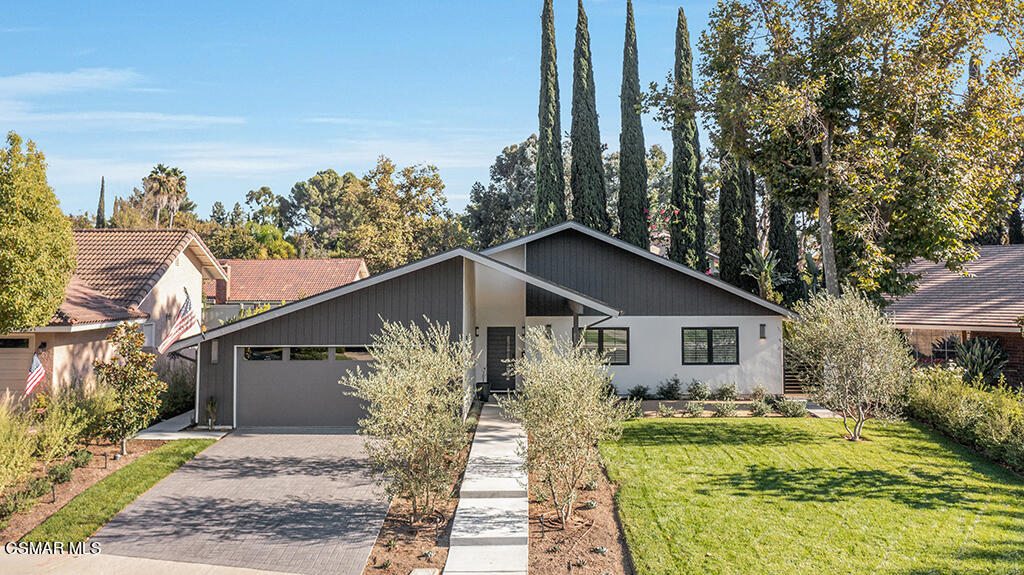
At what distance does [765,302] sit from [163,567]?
54.5 feet

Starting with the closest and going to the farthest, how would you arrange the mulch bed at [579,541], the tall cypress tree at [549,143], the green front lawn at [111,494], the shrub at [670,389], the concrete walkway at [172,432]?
the mulch bed at [579,541], the green front lawn at [111,494], the concrete walkway at [172,432], the shrub at [670,389], the tall cypress tree at [549,143]

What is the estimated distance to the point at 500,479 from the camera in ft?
34.6

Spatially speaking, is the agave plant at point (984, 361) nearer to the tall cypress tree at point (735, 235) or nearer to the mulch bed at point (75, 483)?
the tall cypress tree at point (735, 235)

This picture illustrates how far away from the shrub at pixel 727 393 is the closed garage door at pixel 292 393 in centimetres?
1064

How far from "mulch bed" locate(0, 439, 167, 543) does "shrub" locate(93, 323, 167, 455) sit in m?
0.34

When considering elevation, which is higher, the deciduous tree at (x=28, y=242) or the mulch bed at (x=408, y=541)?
the deciduous tree at (x=28, y=242)

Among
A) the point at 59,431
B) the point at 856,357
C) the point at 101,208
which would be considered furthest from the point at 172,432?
the point at 101,208

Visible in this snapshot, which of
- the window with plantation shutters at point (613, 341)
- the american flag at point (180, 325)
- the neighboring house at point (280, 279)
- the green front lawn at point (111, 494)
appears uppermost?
the neighboring house at point (280, 279)

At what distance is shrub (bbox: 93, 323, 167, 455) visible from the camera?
1223 cm

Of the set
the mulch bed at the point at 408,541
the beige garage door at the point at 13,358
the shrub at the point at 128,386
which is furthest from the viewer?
the beige garage door at the point at 13,358

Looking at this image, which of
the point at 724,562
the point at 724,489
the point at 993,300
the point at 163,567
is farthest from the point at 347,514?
the point at 993,300

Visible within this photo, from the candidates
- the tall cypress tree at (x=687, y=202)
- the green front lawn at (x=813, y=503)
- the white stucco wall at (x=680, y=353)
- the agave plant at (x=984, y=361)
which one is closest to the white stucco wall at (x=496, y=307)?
the white stucco wall at (x=680, y=353)

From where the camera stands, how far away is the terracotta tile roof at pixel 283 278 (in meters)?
35.3

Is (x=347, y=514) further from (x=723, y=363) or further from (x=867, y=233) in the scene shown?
(x=867, y=233)
